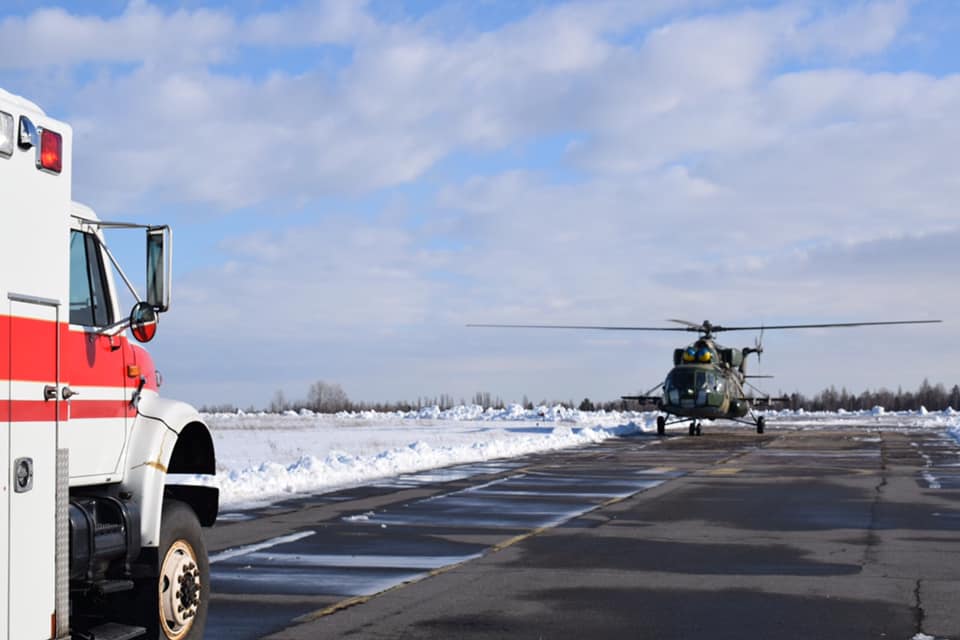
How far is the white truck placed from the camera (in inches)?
236

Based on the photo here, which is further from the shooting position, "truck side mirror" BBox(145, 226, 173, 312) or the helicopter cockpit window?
the helicopter cockpit window

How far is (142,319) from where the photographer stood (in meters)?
Answer: 7.41

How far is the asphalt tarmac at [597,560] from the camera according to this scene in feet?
31.1

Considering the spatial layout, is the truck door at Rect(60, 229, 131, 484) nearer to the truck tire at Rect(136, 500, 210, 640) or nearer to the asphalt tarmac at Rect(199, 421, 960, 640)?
the truck tire at Rect(136, 500, 210, 640)

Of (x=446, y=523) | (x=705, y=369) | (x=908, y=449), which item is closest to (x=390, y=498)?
(x=446, y=523)

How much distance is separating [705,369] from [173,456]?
1588 inches

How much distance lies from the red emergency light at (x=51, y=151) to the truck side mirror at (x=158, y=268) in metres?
0.87

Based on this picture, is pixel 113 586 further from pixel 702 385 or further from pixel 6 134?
pixel 702 385

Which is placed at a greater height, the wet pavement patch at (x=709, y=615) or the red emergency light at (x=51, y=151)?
the red emergency light at (x=51, y=151)

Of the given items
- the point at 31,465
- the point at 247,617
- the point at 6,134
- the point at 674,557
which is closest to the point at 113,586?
the point at 31,465

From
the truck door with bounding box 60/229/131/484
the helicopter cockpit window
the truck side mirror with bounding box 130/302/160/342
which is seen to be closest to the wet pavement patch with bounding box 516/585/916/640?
the truck door with bounding box 60/229/131/484

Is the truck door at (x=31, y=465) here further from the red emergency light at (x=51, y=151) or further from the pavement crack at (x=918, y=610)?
the pavement crack at (x=918, y=610)

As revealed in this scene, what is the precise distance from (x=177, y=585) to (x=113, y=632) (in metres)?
0.86

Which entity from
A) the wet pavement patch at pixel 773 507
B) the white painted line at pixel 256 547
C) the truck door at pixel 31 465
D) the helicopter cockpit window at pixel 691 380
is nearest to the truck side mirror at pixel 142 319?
the truck door at pixel 31 465
